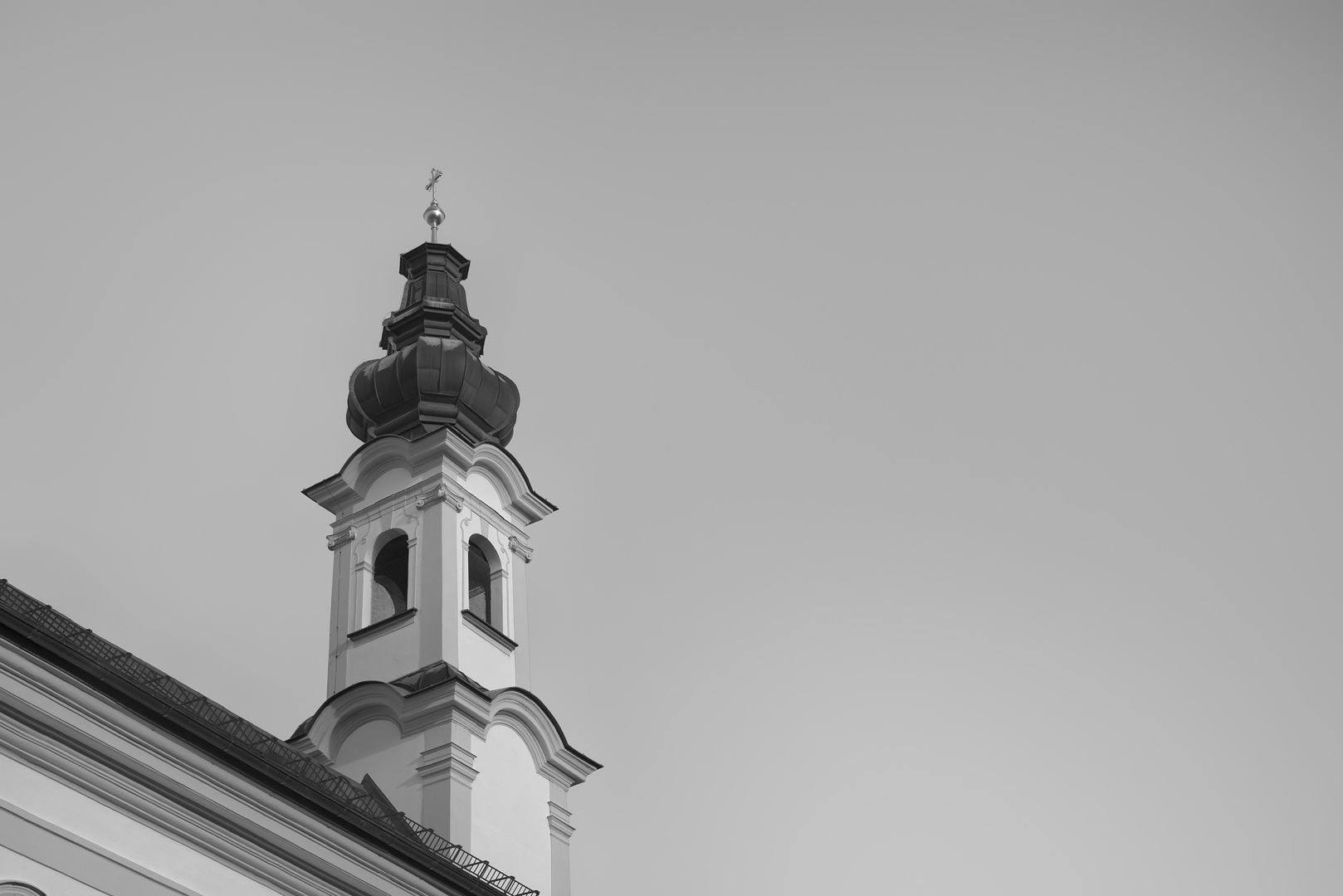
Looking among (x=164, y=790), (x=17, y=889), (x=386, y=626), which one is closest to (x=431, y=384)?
(x=386, y=626)

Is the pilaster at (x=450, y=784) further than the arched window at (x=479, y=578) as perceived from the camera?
No

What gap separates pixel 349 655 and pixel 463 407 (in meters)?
4.13

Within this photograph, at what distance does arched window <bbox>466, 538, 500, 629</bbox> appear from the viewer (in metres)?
23.3

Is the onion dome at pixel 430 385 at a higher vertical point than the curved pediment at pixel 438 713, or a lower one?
higher

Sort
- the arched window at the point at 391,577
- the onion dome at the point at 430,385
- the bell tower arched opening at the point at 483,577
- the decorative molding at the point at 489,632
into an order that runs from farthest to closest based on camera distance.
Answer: the onion dome at the point at 430,385 < the bell tower arched opening at the point at 483,577 < the arched window at the point at 391,577 < the decorative molding at the point at 489,632

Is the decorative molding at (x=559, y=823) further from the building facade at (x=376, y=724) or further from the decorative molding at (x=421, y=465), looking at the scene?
the decorative molding at (x=421, y=465)

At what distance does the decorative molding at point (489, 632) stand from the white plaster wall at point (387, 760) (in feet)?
6.21

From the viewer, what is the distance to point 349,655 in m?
22.0

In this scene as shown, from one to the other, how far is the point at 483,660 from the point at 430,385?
4.42m

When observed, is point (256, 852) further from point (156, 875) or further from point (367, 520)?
point (367, 520)

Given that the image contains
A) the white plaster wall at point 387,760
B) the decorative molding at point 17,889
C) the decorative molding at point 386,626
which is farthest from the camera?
the decorative molding at point 386,626

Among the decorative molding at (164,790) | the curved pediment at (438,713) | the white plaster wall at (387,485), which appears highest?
the white plaster wall at (387,485)

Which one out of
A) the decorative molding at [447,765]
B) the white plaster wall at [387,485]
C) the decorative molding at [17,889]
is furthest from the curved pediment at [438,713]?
the decorative molding at [17,889]

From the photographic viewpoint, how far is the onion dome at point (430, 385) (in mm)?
23969
